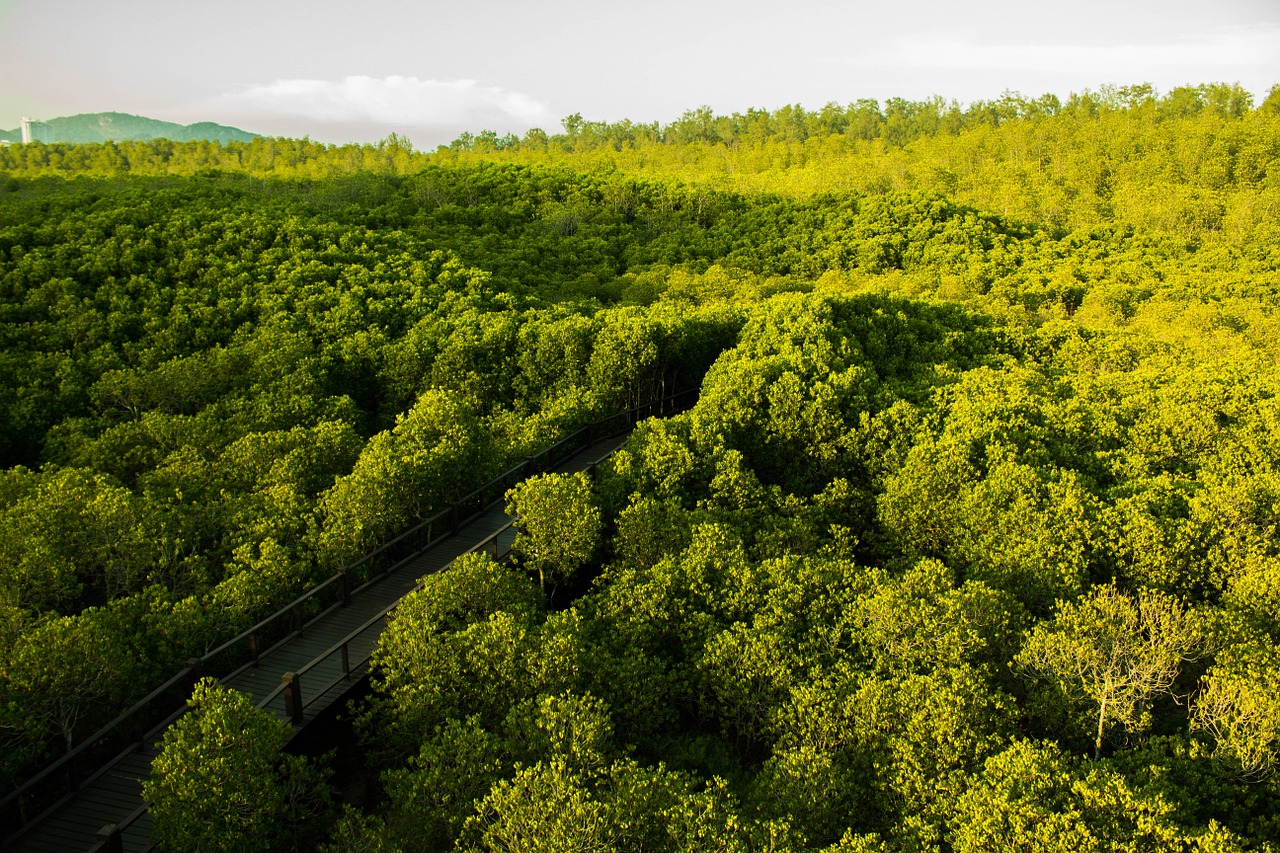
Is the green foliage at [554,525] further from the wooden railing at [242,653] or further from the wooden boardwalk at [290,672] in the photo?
the wooden railing at [242,653]

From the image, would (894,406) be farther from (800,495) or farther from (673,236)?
(673,236)

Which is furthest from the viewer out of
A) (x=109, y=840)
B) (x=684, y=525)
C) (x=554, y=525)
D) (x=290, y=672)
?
(x=684, y=525)

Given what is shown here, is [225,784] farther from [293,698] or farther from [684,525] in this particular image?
[684,525]

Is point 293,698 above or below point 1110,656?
below

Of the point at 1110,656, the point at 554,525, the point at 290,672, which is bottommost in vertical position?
the point at 290,672

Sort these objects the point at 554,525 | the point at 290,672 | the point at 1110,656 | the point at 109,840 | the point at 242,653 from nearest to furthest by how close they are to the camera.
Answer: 1. the point at 109,840
2. the point at 1110,656
3. the point at 290,672
4. the point at 242,653
5. the point at 554,525

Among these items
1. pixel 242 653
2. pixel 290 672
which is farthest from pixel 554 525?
pixel 242 653

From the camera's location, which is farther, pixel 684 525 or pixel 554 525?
pixel 684 525
